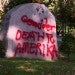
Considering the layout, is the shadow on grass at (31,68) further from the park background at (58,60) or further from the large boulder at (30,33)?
the large boulder at (30,33)

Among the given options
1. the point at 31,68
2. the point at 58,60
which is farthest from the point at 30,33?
the point at 31,68

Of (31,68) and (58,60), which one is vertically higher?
(58,60)

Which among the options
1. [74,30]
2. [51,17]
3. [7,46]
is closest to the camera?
[7,46]

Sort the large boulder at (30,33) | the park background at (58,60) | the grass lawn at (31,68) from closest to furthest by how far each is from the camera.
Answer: the grass lawn at (31,68)
the park background at (58,60)
the large boulder at (30,33)

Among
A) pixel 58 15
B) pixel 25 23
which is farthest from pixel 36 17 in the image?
pixel 58 15

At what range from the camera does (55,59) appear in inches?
779

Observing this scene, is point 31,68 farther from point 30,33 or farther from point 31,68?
point 30,33

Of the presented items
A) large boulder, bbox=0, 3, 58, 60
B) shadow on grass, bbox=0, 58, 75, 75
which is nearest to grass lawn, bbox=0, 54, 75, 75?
shadow on grass, bbox=0, 58, 75, 75

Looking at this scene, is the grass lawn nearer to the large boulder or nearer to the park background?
the park background


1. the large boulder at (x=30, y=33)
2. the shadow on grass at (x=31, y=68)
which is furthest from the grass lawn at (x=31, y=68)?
the large boulder at (x=30, y=33)

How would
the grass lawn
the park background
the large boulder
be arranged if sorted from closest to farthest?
the grass lawn
the park background
the large boulder

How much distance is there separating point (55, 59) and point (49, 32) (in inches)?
51.0

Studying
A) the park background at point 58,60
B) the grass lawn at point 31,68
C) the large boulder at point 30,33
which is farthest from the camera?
the large boulder at point 30,33

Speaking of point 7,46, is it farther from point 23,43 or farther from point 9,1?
point 9,1
